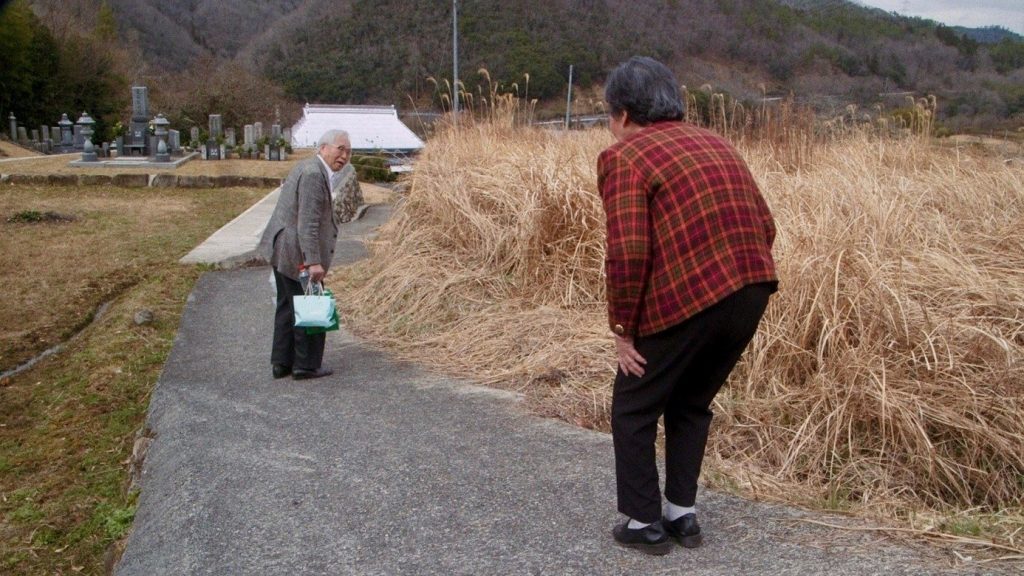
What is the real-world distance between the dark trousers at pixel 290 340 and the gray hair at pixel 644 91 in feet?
10.0

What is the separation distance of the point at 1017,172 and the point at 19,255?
10.1 meters

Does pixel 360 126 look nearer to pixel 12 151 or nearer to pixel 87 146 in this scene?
pixel 12 151

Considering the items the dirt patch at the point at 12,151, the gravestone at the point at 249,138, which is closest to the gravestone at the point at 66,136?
the dirt patch at the point at 12,151

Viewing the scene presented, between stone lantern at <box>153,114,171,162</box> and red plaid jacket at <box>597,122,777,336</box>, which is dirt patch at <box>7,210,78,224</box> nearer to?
stone lantern at <box>153,114,171,162</box>

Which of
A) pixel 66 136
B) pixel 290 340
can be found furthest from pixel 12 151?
pixel 290 340

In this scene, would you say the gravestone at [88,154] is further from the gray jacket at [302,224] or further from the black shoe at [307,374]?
the black shoe at [307,374]

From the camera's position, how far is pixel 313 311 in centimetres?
526

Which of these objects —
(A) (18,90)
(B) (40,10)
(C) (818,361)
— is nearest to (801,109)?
(C) (818,361)

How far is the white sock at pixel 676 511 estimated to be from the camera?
3170mm

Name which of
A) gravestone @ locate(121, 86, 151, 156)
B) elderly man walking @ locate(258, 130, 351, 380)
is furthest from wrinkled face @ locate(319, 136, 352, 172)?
gravestone @ locate(121, 86, 151, 156)

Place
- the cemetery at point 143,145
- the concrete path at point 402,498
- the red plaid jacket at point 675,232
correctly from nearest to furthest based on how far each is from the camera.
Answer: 1. the red plaid jacket at point 675,232
2. the concrete path at point 402,498
3. the cemetery at point 143,145

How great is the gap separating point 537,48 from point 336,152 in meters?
50.2

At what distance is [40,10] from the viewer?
45.3 metres

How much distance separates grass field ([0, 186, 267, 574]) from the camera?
162 inches
